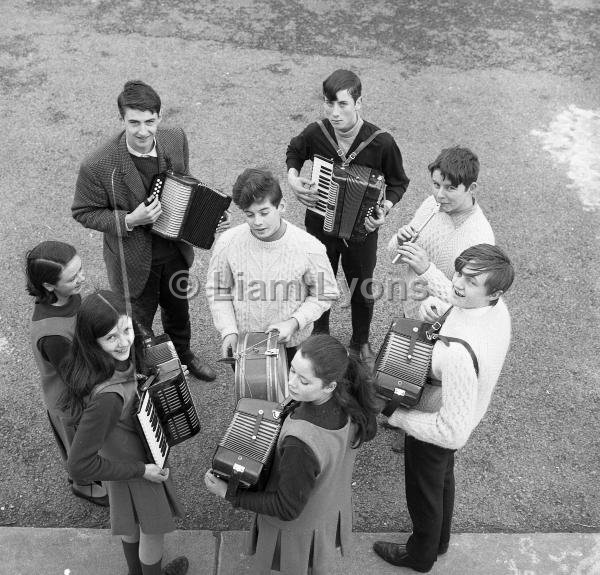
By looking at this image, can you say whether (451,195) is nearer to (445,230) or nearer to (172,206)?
(445,230)

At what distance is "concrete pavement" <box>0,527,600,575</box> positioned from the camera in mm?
3270

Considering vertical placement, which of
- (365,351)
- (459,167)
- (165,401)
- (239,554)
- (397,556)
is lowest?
(239,554)

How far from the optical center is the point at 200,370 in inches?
167

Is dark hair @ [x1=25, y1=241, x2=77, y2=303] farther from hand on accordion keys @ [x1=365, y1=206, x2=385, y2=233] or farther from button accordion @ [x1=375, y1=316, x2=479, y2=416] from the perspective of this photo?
hand on accordion keys @ [x1=365, y1=206, x2=385, y2=233]

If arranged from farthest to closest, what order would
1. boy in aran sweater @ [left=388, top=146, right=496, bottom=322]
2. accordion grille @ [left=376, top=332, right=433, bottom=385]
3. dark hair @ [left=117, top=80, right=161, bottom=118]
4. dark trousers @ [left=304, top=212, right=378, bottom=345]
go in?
dark trousers @ [left=304, top=212, right=378, bottom=345], dark hair @ [left=117, top=80, right=161, bottom=118], boy in aran sweater @ [left=388, top=146, right=496, bottom=322], accordion grille @ [left=376, top=332, right=433, bottom=385]

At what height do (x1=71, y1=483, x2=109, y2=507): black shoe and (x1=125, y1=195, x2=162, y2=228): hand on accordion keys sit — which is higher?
(x1=125, y1=195, x2=162, y2=228): hand on accordion keys

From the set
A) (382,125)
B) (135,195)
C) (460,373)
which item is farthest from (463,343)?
(382,125)

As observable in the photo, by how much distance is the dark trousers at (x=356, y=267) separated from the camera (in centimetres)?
409

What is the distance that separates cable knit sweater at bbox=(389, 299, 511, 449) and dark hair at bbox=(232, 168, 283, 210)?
104 centimetres

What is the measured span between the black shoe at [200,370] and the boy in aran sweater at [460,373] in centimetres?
173

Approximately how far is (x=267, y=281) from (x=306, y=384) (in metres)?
1.00

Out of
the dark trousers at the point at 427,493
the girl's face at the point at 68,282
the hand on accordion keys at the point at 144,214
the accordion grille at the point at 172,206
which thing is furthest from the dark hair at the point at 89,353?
the dark trousers at the point at 427,493

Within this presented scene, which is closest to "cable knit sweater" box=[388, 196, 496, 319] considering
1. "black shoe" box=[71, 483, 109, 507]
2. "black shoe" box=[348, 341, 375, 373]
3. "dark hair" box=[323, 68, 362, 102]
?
"dark hair" box=[323, 68, 362, 102]

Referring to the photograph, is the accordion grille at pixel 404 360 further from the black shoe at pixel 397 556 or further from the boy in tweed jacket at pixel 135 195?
the boy in tweed jacket at pixel 135 195
